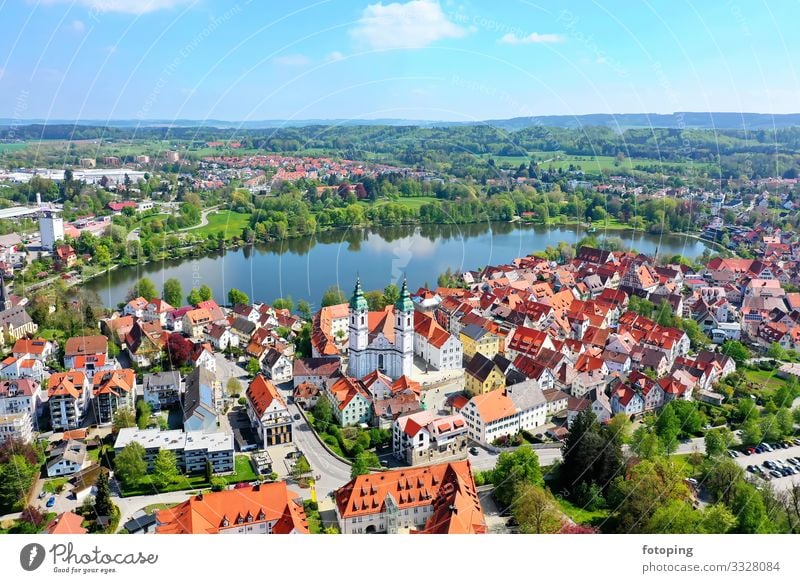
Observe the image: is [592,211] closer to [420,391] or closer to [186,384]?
[420,391]

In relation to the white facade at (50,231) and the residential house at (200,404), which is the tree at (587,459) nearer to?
the residential house at (200,404)

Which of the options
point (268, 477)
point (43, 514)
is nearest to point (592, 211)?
point (268, 477)

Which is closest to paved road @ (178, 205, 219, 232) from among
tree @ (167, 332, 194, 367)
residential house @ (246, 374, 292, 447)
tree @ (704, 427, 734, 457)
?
tree @ (167, 332, 194, 367)

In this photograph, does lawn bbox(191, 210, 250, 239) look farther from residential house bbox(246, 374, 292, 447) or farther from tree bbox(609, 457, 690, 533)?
tree bbox(609, 457, 690, 533)
